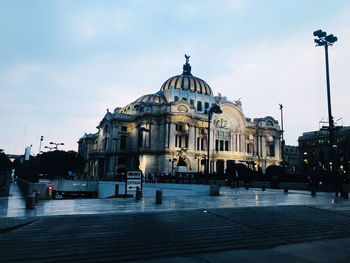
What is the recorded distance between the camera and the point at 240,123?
73062 mm

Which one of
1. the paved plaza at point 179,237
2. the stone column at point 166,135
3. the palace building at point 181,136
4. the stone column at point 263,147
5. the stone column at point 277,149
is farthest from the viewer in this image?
the stone column at point 277,149

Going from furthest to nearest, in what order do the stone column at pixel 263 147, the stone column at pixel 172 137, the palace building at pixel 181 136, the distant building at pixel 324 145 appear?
the stone column at pixel 263 147
the distant building at pixel 324 145
the palace building at pixel 181 136
the stone column at pixel 172 137

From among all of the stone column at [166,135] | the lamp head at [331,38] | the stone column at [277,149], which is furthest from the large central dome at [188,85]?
the lamp head at [331,38]

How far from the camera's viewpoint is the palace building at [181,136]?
62531mm

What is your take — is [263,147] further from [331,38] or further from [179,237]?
[179,237]

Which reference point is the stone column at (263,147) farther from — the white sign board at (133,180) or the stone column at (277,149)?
the white sign board at (133,180)

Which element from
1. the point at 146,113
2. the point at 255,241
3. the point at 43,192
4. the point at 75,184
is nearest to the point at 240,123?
the point at 146,113

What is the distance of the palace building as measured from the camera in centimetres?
6253

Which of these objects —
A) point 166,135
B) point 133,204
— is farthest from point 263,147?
point 133,204

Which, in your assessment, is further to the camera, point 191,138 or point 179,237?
point 191,138

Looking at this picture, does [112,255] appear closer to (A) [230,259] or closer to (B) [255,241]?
(A) [230,259]

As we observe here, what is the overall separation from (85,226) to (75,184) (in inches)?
1647

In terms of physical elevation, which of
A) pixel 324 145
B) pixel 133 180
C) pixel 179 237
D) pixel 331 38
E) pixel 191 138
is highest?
pixel 331 38

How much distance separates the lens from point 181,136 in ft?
213
